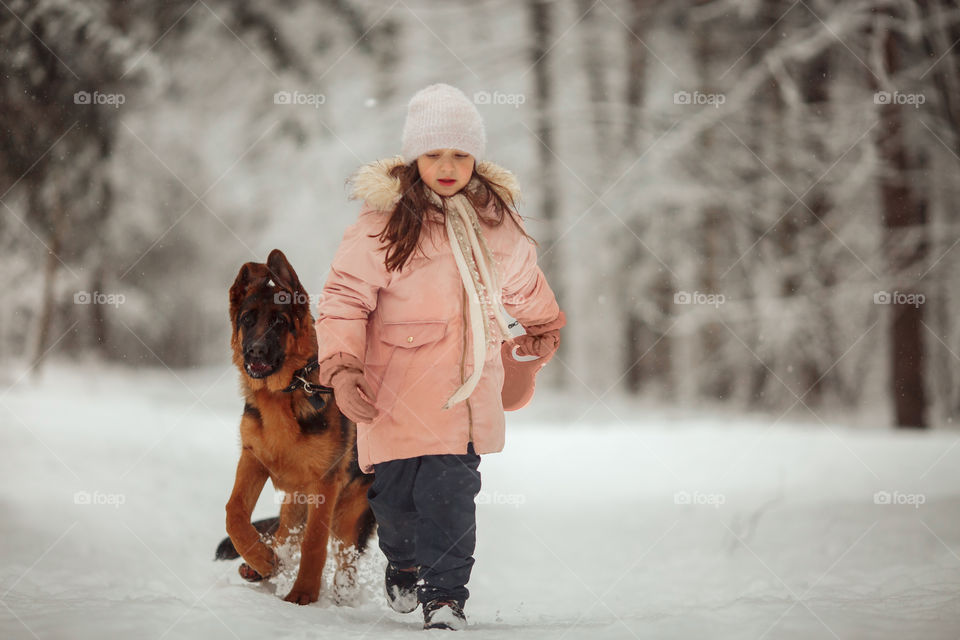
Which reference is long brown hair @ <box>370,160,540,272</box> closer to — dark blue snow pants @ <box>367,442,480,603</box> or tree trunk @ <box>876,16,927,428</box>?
dark blue snow pants @ <box>367,442,480,603</box>

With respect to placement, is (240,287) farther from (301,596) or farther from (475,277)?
(301,596)

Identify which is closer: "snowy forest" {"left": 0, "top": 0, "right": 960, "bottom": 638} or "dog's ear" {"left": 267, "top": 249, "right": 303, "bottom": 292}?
"dog's ear" {"left": 267, "top": 249, "right": 303, "bottom": 292}

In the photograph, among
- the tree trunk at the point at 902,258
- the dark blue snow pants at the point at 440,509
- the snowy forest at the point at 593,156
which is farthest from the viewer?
the tree trunk at the point at 902,258

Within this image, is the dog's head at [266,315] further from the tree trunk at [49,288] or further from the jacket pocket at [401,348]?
the tree trunk at [49,288]

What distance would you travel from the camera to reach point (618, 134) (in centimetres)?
1020

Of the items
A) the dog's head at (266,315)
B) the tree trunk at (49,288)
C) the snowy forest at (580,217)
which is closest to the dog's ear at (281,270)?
the dog's head at (266,315)

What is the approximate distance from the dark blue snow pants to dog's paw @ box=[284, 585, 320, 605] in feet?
1.52

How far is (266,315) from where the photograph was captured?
3117 millimetres

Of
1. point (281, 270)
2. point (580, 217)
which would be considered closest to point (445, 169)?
point (281, 270)

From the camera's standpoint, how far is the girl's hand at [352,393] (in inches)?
108

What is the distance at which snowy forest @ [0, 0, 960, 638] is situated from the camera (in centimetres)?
648

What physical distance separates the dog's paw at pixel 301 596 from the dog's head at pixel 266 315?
846mm

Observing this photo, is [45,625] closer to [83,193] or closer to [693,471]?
[693,471]

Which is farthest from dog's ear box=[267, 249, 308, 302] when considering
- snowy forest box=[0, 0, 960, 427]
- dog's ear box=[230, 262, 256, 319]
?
snowy forest box=[0, 0, 960, 427]
